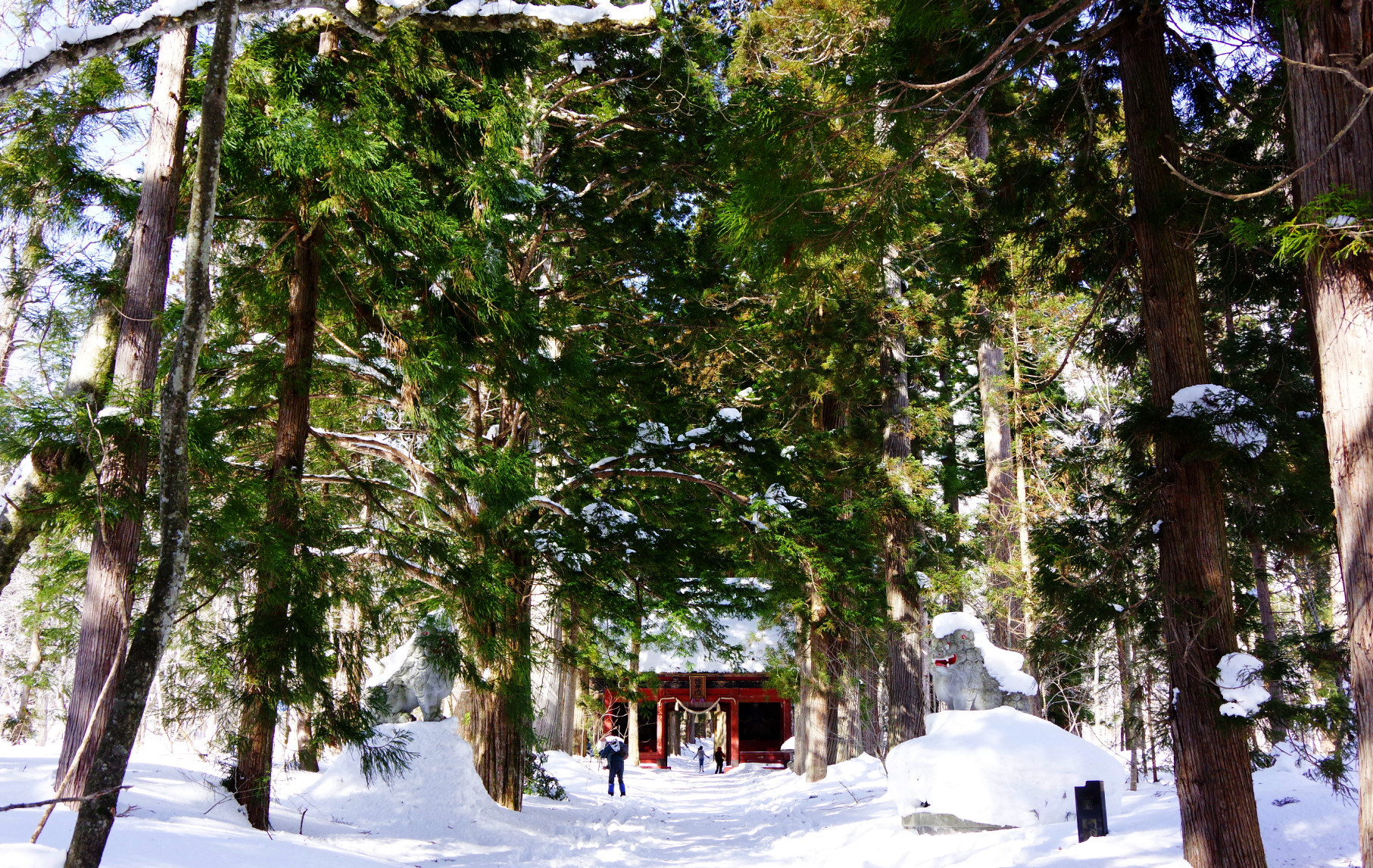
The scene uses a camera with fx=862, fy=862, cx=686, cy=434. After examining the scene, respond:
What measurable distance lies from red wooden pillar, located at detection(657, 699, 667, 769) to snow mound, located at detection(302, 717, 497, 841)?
1807 cm

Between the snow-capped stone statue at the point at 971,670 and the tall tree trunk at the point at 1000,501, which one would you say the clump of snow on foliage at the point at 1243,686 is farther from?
the tall tree trunk at the point at 1000,501

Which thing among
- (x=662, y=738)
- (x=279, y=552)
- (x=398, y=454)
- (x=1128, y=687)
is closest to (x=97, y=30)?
(x=279, y=552)

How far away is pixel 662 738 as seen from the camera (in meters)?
29.0

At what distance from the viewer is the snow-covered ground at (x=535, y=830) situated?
6.30 metres

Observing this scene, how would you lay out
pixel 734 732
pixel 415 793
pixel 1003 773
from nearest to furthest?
pixel 1003 773
pixel 415 793
pixel 734 732

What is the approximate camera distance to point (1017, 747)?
938 cm

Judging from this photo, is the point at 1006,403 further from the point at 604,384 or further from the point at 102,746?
the point at 102,746

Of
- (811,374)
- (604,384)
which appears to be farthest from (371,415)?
(811,374)

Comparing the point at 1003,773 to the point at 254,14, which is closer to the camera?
the point at 254,14

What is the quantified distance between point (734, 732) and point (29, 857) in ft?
88.8

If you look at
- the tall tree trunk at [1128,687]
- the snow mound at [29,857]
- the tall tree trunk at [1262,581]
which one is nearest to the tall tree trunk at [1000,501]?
the tall tree trunk at [1128,687]

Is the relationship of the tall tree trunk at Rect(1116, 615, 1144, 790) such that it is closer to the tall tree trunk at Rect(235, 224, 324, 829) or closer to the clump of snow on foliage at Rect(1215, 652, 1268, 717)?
the clump of snow on foliage at Rect(1215, 652, 1268, 717)

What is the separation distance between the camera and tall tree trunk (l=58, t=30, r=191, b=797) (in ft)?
20.1

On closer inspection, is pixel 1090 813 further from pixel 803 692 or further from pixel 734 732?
pixel 734 732
